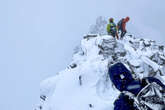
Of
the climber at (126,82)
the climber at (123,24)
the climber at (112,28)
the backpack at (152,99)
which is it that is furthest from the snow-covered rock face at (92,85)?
the climber at (123,24)

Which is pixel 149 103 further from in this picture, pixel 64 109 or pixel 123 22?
pixel 123 22

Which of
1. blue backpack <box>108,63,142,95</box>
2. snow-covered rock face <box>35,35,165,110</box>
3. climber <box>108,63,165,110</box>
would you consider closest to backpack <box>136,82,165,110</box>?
climber <box>108,63,165,110</box>

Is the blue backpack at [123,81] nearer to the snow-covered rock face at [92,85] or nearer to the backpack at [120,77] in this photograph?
the backpack at [120,77]

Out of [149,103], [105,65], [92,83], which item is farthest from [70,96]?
[149,103]

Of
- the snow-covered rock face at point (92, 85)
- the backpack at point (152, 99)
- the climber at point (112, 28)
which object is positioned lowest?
the snow-covered rock face at point (92, 85)

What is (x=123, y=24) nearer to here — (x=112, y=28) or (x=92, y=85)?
(x=112, y=28)

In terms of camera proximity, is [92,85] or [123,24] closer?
[92,85]

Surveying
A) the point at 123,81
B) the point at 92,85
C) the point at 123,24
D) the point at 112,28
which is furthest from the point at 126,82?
the point at 123,24

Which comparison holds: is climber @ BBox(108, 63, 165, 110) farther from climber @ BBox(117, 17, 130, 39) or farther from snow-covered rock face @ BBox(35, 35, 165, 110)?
climber @ BBox(117, 17, 130, 39)

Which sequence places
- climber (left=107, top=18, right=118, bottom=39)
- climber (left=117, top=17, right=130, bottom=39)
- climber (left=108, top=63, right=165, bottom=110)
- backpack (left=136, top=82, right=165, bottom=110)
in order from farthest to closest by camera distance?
1. climber (left=117, top=17, right=130, bottom=39)
2. climber (left=107, top=18, right=118, bottom=39)
3. climber (left=108, top=63, right=165, bottom=110)
4. backpack (left=136, top=82, right=165, bottom=110)

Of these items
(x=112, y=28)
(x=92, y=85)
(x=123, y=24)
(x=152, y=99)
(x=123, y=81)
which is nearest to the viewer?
(x=152, y=99)

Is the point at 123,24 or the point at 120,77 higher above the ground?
the point at 123,24

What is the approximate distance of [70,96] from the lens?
6570mm

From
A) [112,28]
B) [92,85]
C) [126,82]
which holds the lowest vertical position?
[92,85]
